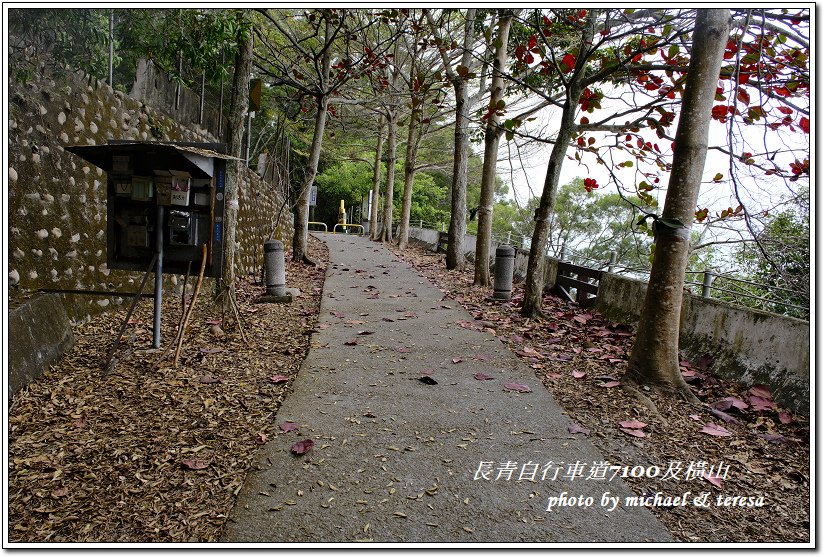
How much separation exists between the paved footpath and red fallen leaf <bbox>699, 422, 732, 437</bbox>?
3.18 ft

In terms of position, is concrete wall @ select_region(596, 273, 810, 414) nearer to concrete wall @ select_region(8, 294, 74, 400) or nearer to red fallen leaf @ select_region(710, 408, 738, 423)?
red fallen leaf @ select_region(710, 408, 738, 423)

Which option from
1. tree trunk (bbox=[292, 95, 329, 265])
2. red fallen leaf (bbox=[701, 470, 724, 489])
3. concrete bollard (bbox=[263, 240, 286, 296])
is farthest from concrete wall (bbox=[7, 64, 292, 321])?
red fallen leaf (bbox=[701, 470, 724, 489])

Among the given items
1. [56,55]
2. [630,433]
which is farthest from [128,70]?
[630,433]

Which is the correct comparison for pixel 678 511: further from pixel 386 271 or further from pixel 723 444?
pixel 386 271

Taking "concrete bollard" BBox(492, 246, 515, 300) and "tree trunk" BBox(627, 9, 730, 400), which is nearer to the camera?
"tree trunk" BBox(627, 9, 730, 400)

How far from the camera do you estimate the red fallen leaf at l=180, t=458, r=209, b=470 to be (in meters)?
2.99

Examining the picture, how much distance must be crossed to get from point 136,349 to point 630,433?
4209mm

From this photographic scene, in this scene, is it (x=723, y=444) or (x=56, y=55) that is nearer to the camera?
(x=723, y=444)

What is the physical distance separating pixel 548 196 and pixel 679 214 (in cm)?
289

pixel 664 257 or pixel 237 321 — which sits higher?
pixel 664 257

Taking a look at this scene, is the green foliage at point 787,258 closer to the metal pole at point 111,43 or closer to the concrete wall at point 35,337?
the concrete wall at point 35,337

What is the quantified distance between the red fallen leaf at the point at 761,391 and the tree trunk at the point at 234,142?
5.20 meters

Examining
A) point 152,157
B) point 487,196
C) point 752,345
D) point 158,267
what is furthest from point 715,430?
point 487,196

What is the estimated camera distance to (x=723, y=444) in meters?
3.66
